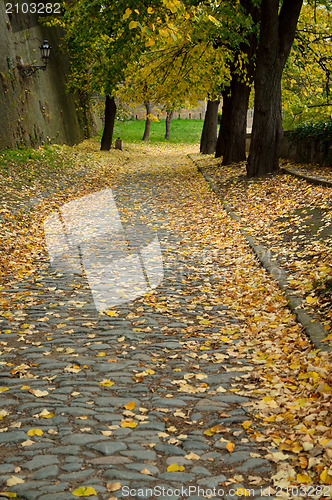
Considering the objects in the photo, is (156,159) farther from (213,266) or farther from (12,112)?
(213,266)

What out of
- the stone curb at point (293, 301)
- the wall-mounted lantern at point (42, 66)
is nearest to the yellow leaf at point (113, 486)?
the stone curb at point (293, 301)

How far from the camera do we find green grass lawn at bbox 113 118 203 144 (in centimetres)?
4394

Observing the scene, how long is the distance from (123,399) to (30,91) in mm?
18818

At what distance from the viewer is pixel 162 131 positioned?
50.1 metres

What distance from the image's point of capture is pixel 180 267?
8.94 metres

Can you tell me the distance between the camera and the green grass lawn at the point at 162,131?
144 ft

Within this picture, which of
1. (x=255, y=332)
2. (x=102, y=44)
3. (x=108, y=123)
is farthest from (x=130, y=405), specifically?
(x=108, y=123)

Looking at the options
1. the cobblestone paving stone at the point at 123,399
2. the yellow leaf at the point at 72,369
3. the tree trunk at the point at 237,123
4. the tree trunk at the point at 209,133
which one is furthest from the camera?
the tree trunk at the point at 209,133

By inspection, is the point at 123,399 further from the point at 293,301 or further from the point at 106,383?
the point at 293,301

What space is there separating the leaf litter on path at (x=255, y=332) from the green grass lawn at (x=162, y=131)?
97.0 feet

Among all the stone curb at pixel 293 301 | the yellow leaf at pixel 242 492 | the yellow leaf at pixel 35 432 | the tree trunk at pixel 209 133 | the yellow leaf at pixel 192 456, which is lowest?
the yellow leaf at pixel 192 456

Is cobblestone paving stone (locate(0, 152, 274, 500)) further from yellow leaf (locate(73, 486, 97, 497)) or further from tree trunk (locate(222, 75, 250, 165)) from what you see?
tree trunk (locate(222, 75, 250, 165))

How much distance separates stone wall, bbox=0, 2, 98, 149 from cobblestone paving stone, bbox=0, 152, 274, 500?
1128 centimetres

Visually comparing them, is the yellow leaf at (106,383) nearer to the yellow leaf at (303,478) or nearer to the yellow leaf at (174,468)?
the yellow leaf at (174,468)
